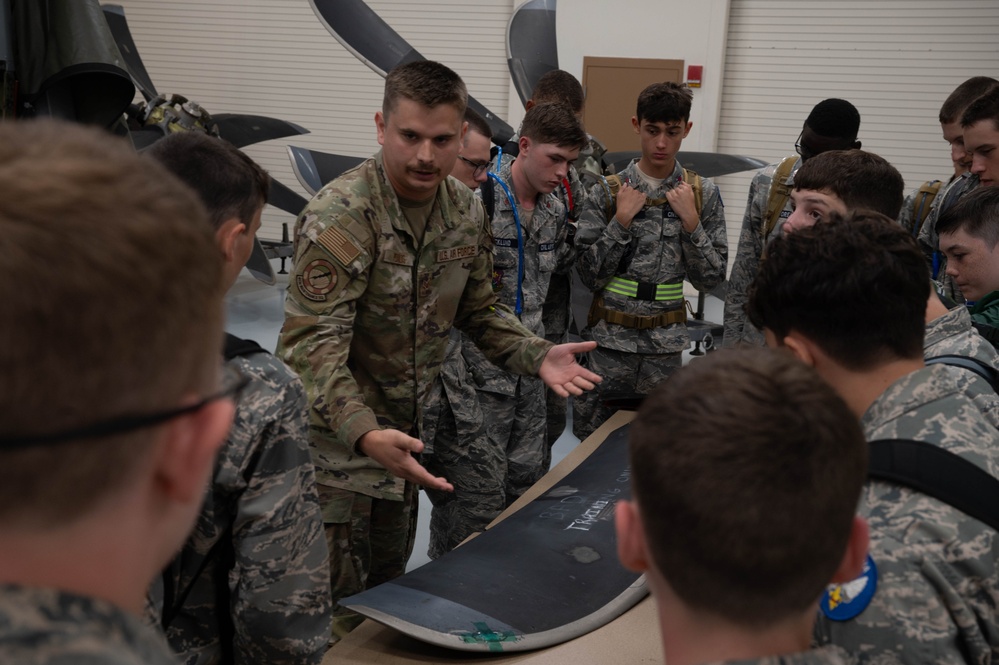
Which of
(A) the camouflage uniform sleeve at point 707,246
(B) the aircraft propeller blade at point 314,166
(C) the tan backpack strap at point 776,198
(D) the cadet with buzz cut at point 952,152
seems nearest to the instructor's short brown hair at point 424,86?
(A) the camouflage uniform sleeve at point 707,246

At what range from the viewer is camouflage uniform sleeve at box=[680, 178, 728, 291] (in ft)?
11.7

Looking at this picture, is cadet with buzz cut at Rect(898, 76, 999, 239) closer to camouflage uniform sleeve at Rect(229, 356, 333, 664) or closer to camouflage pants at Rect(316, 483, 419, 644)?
camouflage pants at Rect(316, 483, 419, 644)

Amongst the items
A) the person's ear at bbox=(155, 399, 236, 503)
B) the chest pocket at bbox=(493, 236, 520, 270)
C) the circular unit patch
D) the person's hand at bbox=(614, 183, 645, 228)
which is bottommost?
the chest pocket at bbox=(493, 236, 520, 270)

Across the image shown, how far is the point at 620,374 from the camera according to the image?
3.69 meters

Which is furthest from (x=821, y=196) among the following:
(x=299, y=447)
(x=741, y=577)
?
(x=741, y=577)

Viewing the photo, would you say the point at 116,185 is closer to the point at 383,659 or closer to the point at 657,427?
the point at 657,427

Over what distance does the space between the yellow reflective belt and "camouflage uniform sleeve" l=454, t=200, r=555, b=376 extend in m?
1.16

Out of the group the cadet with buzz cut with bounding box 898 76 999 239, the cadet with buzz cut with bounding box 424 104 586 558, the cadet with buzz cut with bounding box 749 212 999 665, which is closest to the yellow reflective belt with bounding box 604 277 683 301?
the cadet with buzz cut with bounding box 424 104 586 558

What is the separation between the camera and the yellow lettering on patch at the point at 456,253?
2.35 meters

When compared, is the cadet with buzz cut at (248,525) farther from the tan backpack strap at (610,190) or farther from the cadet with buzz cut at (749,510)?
the tan backpack strap at (610,190)

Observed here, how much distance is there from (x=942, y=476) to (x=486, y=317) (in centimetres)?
154

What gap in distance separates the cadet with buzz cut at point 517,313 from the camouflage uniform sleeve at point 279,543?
1388mm

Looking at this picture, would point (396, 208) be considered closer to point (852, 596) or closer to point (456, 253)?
point (456, 253)

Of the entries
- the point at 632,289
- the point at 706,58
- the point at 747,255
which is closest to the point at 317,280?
the point at 632,289
